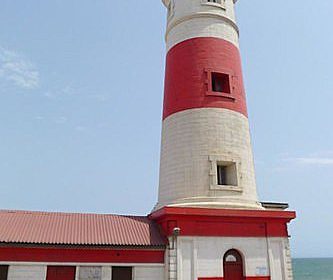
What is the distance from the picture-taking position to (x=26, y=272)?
10.6 metres

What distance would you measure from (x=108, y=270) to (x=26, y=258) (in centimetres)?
232

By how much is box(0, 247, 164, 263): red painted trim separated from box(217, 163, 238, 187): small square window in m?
3.18

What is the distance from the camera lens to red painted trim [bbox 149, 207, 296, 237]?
11484mm

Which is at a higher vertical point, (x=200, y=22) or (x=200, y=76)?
(x=200, y=22)

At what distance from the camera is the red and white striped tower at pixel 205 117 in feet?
41.1

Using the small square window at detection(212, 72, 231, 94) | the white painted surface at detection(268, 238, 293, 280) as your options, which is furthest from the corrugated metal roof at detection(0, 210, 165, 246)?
the small square window at detection(212, 72, 231, 94)

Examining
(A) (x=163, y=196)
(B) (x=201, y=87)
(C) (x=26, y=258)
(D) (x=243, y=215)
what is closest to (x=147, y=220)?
(A) (x=163, y=196)

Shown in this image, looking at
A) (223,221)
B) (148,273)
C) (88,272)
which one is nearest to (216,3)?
(223,221)

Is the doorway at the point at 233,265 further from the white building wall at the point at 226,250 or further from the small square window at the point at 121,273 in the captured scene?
the small square window at the point at 121,273

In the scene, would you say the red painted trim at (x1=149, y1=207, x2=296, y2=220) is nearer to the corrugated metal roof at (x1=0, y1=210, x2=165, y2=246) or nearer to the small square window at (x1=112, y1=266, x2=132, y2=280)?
the corrugated metal roof at (x1=0, y1=210, x2=165, y2=246)

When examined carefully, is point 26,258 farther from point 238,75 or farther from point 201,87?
point 238,75

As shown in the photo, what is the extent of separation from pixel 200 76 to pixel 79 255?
715 cm

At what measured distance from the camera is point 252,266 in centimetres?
1184

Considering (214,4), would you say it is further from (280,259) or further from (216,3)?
(280,259)
